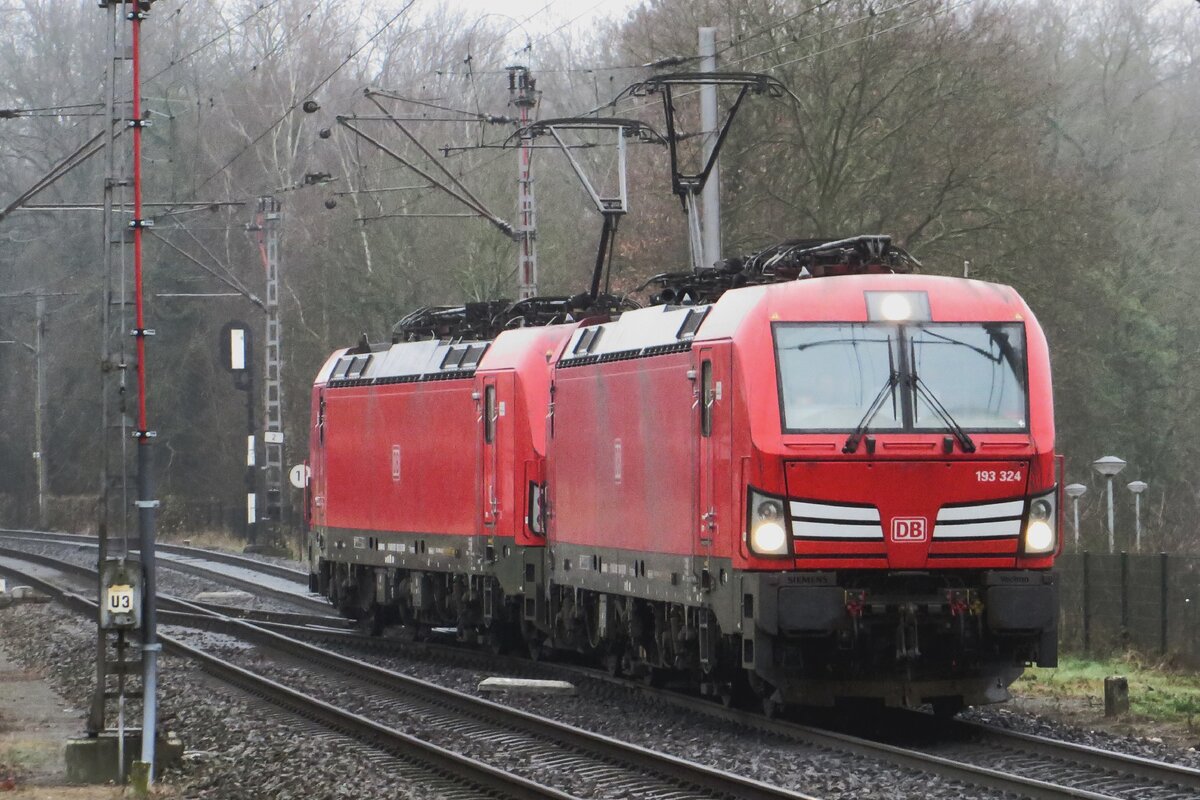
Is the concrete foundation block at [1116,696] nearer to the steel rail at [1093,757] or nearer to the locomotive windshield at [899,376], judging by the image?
the steel rail at [1093,757]

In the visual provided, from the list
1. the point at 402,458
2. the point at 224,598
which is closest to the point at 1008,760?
the point at 402,458

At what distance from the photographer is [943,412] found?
13.6 metres

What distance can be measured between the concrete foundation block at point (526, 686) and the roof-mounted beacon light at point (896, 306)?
5.34m

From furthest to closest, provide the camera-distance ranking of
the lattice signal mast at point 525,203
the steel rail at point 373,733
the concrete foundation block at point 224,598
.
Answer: the concrete foundation block at point 224,598
the lattice signal mast at point 525,203
the steel rail at point 373,733

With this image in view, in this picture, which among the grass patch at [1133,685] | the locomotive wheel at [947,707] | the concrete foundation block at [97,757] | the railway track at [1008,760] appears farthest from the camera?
the grass patch at [1133,685]

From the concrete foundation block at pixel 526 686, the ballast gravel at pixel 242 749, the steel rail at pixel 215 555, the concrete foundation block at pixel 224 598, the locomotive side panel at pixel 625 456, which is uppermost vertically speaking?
the locomotive side panel at pixel 625 456

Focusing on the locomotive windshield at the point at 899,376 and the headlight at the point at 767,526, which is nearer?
the headlight at the point at 767,526

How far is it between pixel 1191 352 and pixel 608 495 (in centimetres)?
2848

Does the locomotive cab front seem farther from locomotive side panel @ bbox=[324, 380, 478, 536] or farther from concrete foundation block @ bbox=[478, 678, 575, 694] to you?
locomotive side panel @ bbox=[324, 380, 478, 536]

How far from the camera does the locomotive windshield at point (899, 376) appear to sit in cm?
1352

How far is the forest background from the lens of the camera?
32656 millimetres

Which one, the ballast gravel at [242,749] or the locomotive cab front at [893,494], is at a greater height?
the locomotive cab front at [893,494]

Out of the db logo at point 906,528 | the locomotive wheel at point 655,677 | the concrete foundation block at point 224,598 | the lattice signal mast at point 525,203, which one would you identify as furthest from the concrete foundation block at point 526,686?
the concrete foundation block at point 224,598

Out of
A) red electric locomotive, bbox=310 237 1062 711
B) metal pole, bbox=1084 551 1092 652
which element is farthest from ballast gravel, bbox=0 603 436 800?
metal pole, bbox=1084 551 1092 652
